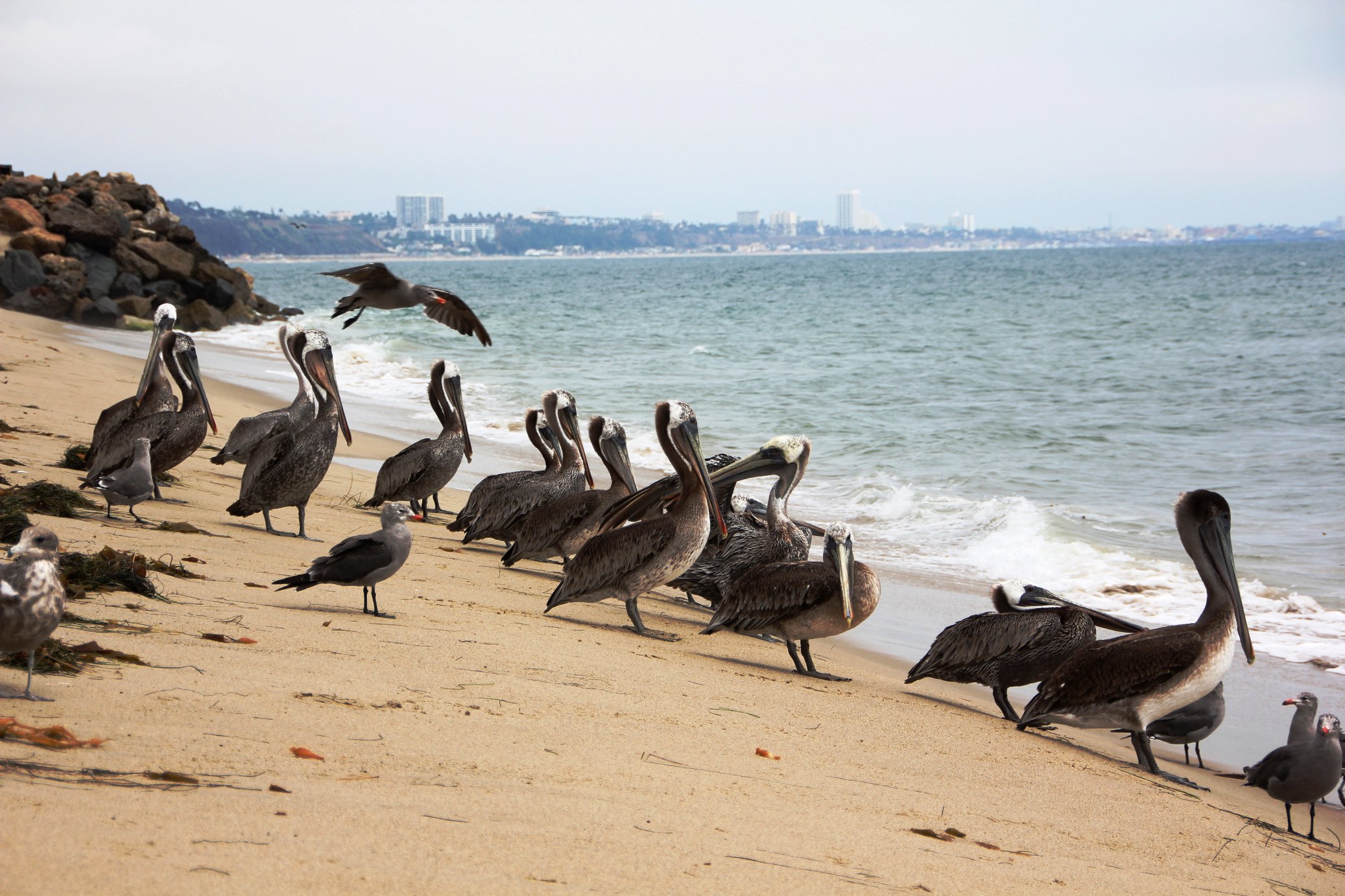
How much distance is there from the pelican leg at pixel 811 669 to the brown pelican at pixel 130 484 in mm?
3800

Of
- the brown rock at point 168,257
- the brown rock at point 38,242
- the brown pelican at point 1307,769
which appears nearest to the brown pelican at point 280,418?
the brown pelican at point 1307,769

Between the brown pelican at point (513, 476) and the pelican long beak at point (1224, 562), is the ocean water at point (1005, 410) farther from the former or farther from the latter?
the brown pelican at point (513, 476)

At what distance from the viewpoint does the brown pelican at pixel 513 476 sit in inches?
331

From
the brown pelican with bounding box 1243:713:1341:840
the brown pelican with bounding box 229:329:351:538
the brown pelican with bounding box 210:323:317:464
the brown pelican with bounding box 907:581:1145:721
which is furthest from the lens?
the brown pelican with bounding box 210:323:317:464

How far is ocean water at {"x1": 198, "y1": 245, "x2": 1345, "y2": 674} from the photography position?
9.60m

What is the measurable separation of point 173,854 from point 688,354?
26.8 m

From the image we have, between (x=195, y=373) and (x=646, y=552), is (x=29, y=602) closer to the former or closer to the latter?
(x=646, y=552)

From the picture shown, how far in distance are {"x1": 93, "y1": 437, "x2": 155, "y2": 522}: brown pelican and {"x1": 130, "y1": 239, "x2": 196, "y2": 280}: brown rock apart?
81.6 ft

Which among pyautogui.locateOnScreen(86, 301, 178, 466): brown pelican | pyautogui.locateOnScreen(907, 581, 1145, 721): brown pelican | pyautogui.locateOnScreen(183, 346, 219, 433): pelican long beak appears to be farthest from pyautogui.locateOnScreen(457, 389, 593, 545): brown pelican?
pyautogui.locateOnScreen(907, 581, 1145, 721): brown pelican

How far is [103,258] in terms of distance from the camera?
2783 cm

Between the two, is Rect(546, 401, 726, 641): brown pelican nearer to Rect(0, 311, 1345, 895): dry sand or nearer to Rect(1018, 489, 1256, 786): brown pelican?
Rect(0, 311, 1345, 895): dry sand

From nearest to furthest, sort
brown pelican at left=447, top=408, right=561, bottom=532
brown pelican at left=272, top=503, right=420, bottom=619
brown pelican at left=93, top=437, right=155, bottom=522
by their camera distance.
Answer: brown pelican at left=272, top=503, right=420, bottom=619 → brown pelican at left=93, top=437, right=155, bottom=522 → brown pelican at left=447, top=408, right=561, bottom=532

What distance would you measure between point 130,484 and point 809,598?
12.6ft

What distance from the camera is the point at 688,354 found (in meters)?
29.0
